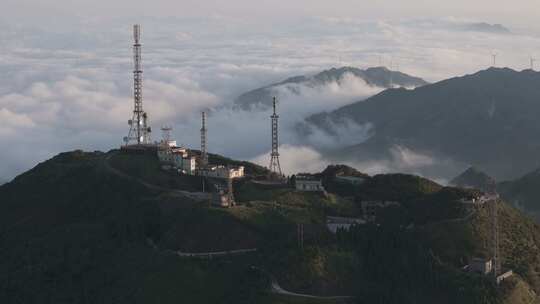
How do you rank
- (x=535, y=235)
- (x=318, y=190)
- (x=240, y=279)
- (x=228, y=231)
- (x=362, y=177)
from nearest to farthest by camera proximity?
1. (x=240, y=279)
2. (x=228, y=231)
3. (x=535, y=235)
4. (x=318, y=190)
5. (x=362, y=177)

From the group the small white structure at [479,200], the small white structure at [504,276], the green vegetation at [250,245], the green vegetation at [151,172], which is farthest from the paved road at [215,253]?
the small white structure at [479,200]

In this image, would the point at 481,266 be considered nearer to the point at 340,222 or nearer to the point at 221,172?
the point at 340,222

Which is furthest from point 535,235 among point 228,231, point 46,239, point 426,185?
point 46,239

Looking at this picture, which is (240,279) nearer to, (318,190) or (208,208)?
(208,208)

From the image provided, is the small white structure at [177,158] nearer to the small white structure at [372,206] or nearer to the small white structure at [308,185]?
the small white structure at [308,185]

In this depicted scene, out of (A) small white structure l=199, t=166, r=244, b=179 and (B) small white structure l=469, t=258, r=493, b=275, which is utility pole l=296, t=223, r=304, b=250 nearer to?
(B) small white structure l=469, t=258, r=493, b=275

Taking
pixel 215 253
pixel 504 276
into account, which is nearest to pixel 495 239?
pixel 504 276
